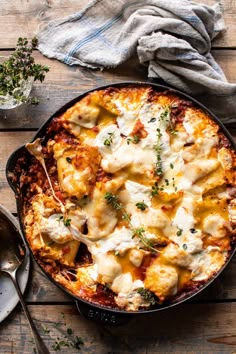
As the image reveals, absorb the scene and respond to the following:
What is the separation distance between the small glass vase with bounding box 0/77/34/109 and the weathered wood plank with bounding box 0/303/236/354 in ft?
2.97

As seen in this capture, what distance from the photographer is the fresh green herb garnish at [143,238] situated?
8.87 ft

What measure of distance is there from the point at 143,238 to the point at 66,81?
88 centimetres

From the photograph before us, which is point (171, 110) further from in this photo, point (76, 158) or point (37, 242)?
point (37, 242)

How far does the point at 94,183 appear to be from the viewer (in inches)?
110

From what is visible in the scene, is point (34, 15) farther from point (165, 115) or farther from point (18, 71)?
point (165, 115)

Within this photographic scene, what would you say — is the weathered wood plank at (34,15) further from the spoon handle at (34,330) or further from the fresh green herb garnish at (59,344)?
the fresh green herb garnish at (59,344)

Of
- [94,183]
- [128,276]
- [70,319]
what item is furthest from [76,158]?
[70,319]

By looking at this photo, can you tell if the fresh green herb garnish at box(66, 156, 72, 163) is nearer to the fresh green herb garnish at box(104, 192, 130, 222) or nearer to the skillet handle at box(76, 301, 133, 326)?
the fresh green herb garnish at box(104, 192, 130, 222)

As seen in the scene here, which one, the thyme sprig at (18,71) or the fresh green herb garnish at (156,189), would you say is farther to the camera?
the thyme sprig at (18,71)

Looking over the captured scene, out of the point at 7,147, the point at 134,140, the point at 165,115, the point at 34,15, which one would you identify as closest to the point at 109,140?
the point at 134,140

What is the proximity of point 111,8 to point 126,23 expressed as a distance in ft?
0.42

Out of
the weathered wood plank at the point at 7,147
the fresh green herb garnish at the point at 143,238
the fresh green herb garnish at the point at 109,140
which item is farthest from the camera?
the weathered wood plank at the point at 7,147

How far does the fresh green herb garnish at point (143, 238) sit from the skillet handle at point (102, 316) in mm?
295

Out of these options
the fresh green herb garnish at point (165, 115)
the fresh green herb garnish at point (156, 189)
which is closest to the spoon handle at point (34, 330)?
the fresh green herb garnish at point (156, 189)
